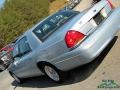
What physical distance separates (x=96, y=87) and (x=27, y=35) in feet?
8.52

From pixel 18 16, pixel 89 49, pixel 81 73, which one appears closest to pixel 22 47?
pixel 81 73

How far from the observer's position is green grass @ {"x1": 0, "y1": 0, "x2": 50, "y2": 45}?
5334 cm

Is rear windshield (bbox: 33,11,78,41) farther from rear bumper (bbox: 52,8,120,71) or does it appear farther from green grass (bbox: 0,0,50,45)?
green grass (bbox: 0,0,50,45)

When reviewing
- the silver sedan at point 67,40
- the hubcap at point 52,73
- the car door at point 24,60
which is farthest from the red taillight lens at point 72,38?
the car door at point 24,60

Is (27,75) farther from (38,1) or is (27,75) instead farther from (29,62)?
(38,1)

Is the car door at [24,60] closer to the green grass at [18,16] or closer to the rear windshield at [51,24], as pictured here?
the rear windshield at [51,24]

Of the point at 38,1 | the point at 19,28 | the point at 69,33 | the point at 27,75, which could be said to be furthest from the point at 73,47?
the point at 38,1

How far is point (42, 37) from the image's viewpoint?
8797 millimetres

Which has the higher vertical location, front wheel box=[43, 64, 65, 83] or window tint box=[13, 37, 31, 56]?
window tint box=[13, 37, 31, 56]

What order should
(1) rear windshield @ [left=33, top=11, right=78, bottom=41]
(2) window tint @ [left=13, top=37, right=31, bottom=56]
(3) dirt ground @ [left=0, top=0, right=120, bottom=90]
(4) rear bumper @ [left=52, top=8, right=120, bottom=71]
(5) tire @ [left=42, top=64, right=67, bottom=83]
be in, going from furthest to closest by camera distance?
(2) window tint @ [left=13, top=37, right=31, bottom=56]
(1) rear windshield @ [left=33, top=11, right=78, bottom=41]
(5) tire @ [left=42, top=64, right=67, bottom=83]
(3) dirt ground @ [left=0, top=0, right=120, bottom=90]
(4) rear bumper @ [left=52, top=8, right=120, bottom=71]

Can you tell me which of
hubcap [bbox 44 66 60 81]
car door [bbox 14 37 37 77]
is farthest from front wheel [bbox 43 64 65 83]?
car door [bbox 14 37 37 77]

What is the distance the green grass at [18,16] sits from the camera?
53344mm

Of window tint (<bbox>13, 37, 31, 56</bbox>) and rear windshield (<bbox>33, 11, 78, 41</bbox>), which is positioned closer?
rear windshield (<bbox>33, 11, 78, 41</bbox>)

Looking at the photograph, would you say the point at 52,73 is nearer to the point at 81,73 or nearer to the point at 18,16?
the point at 81,73
